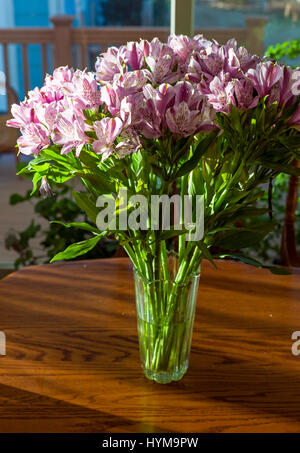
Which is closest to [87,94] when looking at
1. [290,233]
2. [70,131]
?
[70,131]

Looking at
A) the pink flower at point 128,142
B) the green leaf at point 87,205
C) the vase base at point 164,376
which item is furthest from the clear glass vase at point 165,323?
the pink flower at point 128,142

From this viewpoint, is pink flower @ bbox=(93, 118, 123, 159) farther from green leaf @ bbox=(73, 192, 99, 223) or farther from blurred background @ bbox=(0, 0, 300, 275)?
blurred background @ bbox=(0, 0, 300, 275)

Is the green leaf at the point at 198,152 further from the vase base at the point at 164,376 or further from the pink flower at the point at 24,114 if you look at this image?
the vase base at the point at 164,376

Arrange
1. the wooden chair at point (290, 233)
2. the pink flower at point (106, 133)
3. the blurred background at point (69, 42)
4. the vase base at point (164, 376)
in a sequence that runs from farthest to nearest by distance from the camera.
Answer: the blurred background at point (69, 42) < the wooden chair at point (290, 233) < the vase base at point (164, 376) < the pink flower at point (106, 133)

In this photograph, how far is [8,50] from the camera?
156 inches

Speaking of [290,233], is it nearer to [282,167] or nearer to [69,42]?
[282,167]

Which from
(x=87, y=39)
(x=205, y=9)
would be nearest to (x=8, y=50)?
(x=87, y=39)

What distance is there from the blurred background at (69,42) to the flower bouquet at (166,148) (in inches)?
36.9

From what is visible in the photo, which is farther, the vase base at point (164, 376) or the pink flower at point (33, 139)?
the vase base at point (164, 376)

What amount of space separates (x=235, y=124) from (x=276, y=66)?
0.09 metres

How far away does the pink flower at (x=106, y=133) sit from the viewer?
0.70 meters

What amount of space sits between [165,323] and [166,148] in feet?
1.02
